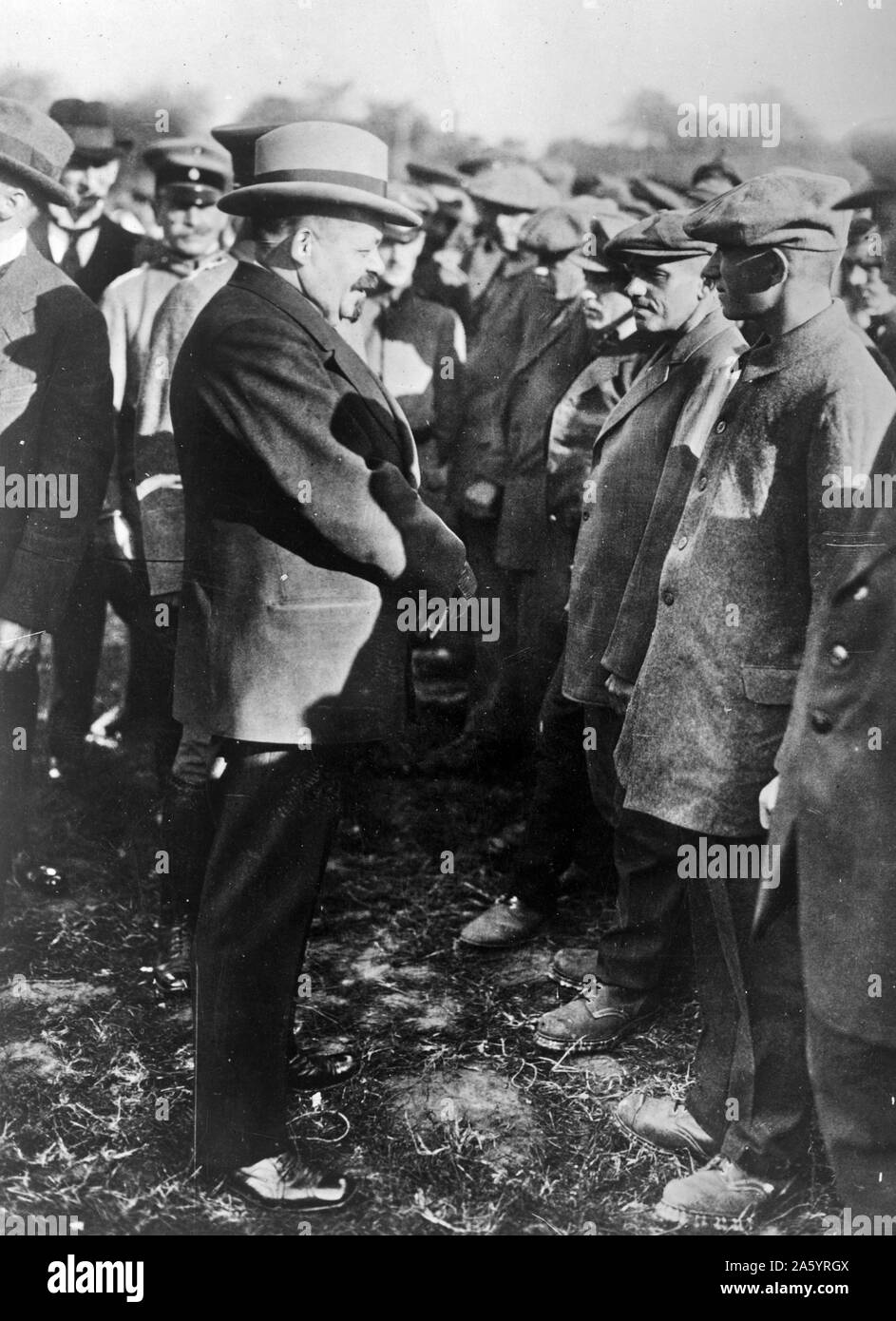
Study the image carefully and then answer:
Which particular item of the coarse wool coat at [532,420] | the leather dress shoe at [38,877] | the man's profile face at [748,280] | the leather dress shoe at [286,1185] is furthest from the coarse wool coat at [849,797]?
the leather dress shoe at [38,877]

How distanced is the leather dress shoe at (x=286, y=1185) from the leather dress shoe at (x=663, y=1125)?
729 millimetres

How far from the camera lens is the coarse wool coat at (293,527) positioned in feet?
9.46

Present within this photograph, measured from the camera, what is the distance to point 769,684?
2926 millimetres

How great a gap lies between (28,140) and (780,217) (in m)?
1.83

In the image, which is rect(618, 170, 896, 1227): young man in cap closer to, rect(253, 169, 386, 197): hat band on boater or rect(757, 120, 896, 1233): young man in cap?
rect(757, 120, 896, 1233): young man in cap

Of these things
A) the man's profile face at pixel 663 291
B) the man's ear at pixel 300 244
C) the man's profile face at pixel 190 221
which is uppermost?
the man's profile face at pixel 190 221

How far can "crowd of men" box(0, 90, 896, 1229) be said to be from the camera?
2.90m

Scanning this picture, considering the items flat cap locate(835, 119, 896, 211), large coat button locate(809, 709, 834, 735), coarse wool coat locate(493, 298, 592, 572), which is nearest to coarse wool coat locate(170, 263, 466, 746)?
coarse wool coat locate(493, 298, 592, 572)

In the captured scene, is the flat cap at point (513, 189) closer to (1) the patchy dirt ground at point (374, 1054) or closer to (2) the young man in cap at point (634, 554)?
(2) the young man in cap at point (634, 554)

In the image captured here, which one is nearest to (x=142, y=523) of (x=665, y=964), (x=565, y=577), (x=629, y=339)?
(x=565, y=577)

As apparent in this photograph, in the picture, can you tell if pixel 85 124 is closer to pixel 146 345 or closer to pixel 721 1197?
pixel 146 345

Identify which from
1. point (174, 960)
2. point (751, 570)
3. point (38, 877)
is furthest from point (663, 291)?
point (38, 877)

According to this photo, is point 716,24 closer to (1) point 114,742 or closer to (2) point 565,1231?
(1) point 114,742
